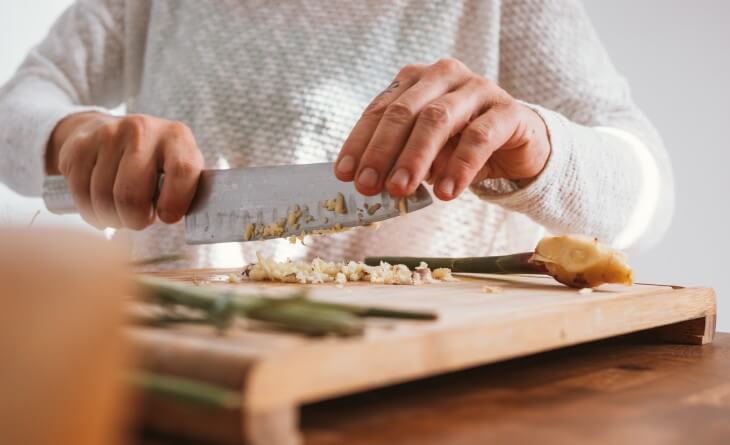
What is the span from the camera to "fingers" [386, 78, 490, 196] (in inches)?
37.4

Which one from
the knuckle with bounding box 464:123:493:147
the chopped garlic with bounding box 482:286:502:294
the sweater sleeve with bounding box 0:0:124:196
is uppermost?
the sweater sleeve with bounding box 0:0:124:196

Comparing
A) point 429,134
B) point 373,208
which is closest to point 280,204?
point 373,208

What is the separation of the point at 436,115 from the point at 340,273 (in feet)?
0.73

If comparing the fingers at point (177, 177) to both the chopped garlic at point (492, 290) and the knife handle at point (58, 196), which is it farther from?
the chopped garlic at point (492, 290)

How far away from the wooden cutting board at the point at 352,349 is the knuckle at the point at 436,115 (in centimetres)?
23

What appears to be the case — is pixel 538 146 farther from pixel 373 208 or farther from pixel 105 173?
pixel 105 173

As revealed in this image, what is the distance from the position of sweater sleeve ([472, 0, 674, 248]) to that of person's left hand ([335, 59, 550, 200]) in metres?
0.37

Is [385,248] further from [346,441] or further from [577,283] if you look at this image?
[346,441]

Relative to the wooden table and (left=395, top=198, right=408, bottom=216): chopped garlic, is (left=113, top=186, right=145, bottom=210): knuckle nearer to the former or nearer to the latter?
(left=395, top=198, right=408, bottom=216): chopped garlic

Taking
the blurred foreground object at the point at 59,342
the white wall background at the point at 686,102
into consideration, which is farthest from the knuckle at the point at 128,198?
the white wall background at the point at 686,102

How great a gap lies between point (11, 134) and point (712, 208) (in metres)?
2.08

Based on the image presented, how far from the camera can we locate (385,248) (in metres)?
1.69

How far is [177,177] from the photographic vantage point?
3.90 feet

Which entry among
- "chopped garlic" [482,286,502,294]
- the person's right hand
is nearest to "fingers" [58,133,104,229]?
the person's right hand
